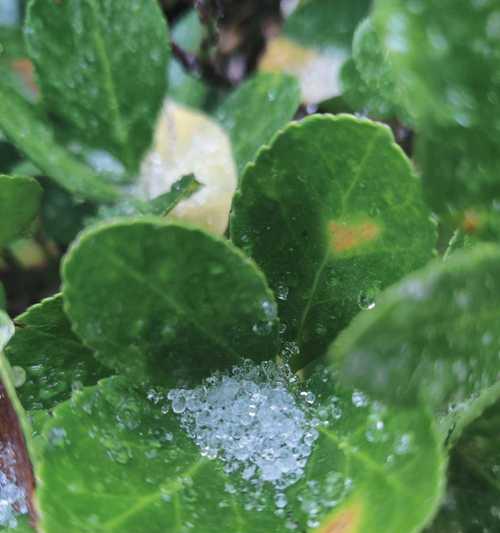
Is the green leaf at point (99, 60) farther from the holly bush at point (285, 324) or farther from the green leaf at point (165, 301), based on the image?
the green leaf at point (165, 301)

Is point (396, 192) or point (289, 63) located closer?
point (396, 192)

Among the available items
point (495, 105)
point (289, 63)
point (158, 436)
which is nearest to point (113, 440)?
point (158, 436)

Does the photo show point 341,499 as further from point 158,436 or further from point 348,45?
point 348,45

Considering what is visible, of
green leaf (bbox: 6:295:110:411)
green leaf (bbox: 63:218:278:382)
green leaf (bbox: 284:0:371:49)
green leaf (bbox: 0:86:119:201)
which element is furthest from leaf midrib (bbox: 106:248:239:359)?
green leaf (bbox: 284:0:371:49)

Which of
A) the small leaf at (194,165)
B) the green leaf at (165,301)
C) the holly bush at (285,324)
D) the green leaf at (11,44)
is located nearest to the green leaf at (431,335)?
the holly bush at (285,324)

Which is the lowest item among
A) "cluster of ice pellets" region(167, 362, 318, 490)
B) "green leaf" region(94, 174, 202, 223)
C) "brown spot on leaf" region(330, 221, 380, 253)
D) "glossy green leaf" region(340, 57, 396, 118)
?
"cluster of ice pellets" region(167, 362, 318, 490)

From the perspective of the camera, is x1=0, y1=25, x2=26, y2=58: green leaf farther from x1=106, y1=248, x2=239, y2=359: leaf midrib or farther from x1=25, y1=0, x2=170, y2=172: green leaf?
x1=106, y1=248, x2=239, y2=359: leaf midrib
